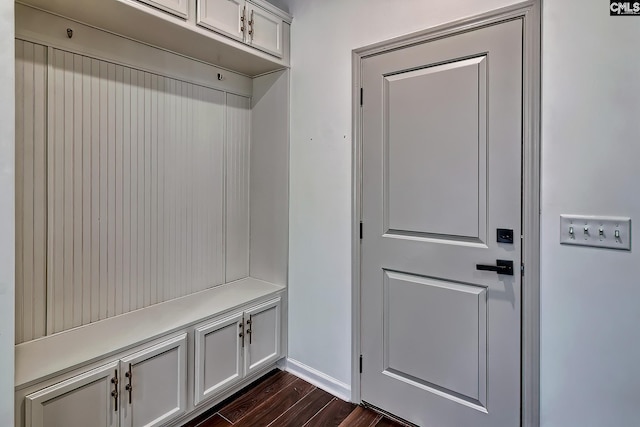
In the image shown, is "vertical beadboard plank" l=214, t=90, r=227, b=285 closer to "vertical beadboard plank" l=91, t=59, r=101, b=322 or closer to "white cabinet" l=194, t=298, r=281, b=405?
"white cabinet" l=194, t=298, r=281, b=405

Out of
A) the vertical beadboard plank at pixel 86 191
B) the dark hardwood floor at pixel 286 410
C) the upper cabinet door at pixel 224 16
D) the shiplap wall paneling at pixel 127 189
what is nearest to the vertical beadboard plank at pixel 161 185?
the shiplap wall paneling at pixel 127 189

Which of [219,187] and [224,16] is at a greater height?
[224,16]

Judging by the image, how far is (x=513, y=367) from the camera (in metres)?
1.53

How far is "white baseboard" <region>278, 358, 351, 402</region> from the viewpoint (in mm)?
2110

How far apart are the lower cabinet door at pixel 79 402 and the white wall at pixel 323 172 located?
118 cm

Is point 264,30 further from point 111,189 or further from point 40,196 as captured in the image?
point 40,196

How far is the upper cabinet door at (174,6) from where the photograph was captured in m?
1.62

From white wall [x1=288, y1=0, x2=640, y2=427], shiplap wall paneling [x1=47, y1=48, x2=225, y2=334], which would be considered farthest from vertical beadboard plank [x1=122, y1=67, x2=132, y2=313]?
white wall [x1=288, y1=0, x2=640, y2=427]

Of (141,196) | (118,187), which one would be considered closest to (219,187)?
(141,196)

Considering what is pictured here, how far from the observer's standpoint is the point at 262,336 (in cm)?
226

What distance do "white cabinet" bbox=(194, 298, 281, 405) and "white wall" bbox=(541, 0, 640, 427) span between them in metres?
1.59

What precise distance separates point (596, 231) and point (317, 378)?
1798mm

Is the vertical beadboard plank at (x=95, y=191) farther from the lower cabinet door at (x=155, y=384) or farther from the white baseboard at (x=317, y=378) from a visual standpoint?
the white baseboard at (x=317, y=378)

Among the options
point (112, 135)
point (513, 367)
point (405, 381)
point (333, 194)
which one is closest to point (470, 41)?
point (333, 194)
